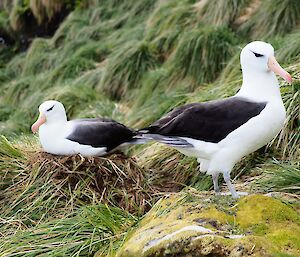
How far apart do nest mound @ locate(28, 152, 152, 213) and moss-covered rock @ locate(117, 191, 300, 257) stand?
1.16 metres

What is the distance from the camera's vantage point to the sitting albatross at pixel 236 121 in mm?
2961

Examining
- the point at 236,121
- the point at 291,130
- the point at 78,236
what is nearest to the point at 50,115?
the point at 78,236

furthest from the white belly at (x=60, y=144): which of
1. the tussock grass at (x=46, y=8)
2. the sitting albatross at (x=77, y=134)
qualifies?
the tussock grass at (x=46, y=8)

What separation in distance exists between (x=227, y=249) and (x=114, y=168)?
197cm

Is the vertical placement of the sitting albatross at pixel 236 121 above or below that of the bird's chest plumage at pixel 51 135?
above

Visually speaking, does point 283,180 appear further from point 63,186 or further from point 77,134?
point 77,134

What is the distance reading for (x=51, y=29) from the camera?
12648 millimetres

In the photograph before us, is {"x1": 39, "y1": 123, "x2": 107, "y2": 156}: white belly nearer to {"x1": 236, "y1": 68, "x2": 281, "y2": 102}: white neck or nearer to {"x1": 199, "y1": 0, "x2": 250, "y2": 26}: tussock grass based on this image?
{"x1": 236, "y1": 68, "x2": 281, "y2": 102}: white neck

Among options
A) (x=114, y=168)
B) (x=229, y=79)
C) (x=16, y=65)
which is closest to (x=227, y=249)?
(x=114, y=168)

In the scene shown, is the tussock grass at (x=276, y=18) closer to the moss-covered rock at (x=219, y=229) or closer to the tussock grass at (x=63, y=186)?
the tussock grass at (x=63, y=186)

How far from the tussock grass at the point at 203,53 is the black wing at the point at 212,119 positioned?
3709 mm

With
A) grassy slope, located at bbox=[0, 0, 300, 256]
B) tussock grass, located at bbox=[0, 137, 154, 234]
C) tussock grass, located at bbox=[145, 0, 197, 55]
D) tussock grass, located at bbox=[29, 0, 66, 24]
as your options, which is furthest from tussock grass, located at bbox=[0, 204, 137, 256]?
tussock grass, located at bbox=[29, 0, 66, 24]

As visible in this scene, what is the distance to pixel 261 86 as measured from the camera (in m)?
3.05

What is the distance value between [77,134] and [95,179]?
383 mm
